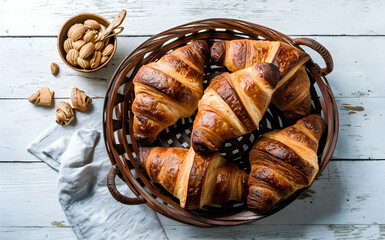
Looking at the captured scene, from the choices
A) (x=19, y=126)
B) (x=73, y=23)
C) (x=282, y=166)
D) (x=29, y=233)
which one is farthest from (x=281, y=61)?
Answer: (x=29, y=233)

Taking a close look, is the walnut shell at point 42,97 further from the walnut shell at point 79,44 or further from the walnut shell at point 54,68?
the walnut shell at point 79,44

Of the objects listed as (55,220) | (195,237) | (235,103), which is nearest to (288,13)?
(235,103)

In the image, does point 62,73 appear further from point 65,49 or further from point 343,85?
point 343,85

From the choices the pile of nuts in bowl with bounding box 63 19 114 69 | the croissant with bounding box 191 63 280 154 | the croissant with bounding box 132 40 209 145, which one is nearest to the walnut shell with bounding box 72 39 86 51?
the pile of nuts in bowl with bounding box 63 19 114 69

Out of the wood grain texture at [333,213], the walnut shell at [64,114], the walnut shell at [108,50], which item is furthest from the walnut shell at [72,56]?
the wood grain texture at [333,213]

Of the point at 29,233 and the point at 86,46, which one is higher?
the point at 86,46

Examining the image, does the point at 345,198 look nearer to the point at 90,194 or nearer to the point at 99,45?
the point at 90,194
